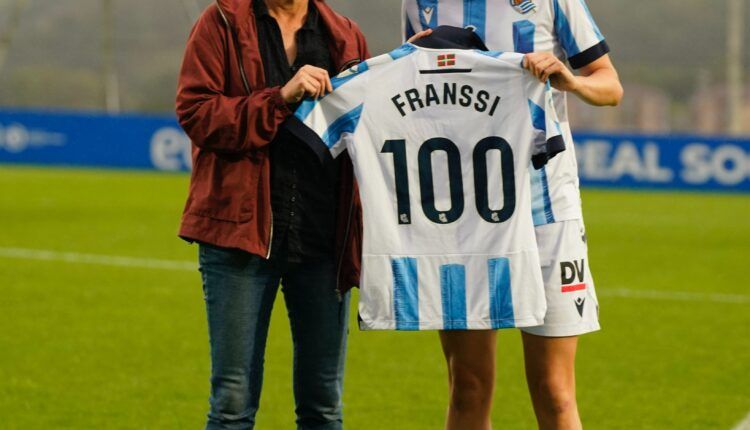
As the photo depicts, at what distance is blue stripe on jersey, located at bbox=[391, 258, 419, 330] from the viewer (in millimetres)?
3865

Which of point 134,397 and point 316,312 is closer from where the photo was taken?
point 316,312

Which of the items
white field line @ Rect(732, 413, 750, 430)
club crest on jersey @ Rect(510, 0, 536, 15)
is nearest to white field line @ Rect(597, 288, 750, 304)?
white field line @ Rect(732, 413, 750, 430)

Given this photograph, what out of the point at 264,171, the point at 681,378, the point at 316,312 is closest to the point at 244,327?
the point at 316,312

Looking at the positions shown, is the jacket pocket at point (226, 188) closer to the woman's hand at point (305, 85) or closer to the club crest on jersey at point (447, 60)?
the woman's hand at point (305, 85)

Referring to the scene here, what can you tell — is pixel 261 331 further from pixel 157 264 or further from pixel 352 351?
pixel 157 264

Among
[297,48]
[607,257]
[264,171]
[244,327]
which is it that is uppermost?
[297,48]

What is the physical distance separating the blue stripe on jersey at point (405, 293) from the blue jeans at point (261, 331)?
0.22 m

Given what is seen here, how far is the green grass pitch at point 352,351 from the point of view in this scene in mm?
6055

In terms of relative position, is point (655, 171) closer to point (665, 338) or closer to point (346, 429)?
point (665, 338)

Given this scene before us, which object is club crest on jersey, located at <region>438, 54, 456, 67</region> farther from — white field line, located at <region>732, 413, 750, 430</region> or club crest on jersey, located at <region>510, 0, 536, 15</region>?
white field line, located at <region>732, 413, 750, 430</region>

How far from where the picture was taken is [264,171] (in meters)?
3.80

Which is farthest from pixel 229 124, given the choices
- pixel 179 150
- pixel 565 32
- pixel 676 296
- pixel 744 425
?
pixel 179 150

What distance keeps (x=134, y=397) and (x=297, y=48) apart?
9.61 feet

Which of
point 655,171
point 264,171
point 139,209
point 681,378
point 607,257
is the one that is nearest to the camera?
point 264,171
